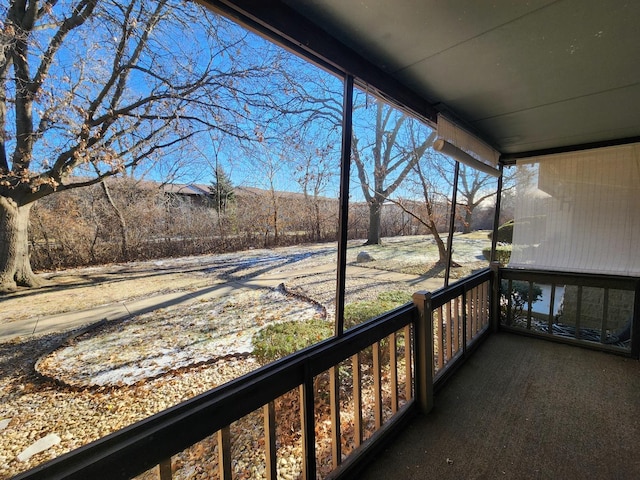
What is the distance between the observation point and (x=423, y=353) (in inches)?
71.4

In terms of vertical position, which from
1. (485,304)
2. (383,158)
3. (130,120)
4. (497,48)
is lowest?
(485,304)

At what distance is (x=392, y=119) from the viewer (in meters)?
4.33

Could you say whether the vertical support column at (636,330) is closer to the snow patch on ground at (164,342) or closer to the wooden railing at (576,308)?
the wooden railing at (576,308)

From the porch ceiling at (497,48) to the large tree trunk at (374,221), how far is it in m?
2.71

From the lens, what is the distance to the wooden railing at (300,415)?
70 cm

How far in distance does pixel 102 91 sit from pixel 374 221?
3.96 meters

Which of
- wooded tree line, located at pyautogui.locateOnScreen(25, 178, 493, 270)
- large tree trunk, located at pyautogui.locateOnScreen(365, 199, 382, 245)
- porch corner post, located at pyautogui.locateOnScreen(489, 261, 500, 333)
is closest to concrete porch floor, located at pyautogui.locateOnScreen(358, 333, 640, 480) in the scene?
porch corner post, located at pyautogui.locateOnScreen(489, 261, 500, 333)

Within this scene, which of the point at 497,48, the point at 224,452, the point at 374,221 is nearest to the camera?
the point at 224,452

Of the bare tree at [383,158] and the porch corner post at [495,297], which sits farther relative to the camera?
the bare tree at [383,158]

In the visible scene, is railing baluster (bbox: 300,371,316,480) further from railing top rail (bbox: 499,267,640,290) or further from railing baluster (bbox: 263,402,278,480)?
railing top rail (bbox: 499,267,640,290)

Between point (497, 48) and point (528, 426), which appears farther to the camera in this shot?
point (528, 426)

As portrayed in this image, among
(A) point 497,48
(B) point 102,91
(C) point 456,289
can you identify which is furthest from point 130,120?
(C) point 456,289

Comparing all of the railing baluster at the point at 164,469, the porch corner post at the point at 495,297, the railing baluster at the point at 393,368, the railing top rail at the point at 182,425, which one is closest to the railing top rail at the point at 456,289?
the porch corner post at the point at 495,297

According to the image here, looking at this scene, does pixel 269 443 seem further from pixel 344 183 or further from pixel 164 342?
pixel 164 342
